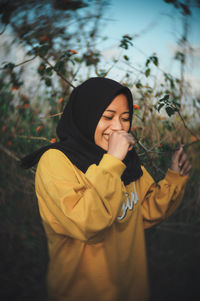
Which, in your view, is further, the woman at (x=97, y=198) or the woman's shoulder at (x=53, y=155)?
the woman's shoulder at (x=53, y=155)

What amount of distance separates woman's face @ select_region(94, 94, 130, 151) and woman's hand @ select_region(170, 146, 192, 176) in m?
0.48

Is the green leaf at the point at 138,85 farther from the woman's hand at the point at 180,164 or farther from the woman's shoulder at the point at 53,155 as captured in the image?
the woman's shoulder at the point at 53,155

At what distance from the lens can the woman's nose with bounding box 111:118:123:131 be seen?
1217 mm

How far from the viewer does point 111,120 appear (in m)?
1.25

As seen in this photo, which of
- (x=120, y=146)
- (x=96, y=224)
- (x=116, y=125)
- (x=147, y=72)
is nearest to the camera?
(x=96, y=224)

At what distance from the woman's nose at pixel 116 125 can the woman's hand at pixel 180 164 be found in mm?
506

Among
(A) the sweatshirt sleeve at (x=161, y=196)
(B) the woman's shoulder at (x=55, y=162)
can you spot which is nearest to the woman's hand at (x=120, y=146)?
(B) the woman's shoulder at (x=55, y=162)

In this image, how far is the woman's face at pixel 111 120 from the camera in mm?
1234

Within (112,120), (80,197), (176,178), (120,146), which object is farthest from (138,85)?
(80,197)

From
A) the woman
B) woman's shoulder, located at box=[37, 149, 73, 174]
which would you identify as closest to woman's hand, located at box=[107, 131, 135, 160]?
the woman

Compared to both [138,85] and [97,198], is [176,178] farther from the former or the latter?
[138,85]

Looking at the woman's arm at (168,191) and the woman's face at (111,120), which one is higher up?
the woman's face at (111,120)

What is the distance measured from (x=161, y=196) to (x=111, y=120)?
638 millimetres

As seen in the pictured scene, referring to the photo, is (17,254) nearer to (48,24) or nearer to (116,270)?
(116,270)
